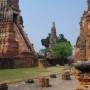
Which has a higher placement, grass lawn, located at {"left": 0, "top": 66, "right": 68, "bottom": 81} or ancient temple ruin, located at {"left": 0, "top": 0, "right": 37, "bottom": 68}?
ancient temple ruin, located at {"left": 0, "top": 0, "right": 37, "bottom": 68}

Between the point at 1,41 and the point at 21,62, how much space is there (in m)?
7.27

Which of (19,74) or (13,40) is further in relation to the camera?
(13,40)

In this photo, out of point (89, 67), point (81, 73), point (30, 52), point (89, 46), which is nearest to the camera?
point (89, 67)

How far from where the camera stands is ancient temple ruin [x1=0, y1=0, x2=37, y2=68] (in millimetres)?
53556

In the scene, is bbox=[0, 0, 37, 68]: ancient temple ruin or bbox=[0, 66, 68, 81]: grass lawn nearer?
bbox=[0, 66, 68, 81]: grass lawn

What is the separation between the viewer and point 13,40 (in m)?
56.6

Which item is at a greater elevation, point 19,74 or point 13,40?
point 13,40

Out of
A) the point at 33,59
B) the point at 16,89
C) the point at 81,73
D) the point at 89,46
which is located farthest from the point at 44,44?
the point at 81,73

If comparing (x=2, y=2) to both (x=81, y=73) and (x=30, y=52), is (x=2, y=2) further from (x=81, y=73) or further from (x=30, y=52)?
(x=81, y=73)

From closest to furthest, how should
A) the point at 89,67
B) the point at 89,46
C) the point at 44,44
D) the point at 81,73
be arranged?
the point at 89,67 → the point at 81,73 → the point at 89,46 → the point at 44,44

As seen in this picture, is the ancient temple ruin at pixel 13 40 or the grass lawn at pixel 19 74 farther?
the ancient temple ruin at pixel 13 40

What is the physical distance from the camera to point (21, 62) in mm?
A: 51438

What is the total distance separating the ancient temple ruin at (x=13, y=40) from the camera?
5356 centimetres

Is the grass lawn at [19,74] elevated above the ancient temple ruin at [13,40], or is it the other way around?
the ancient temple ruin at [13,40]
